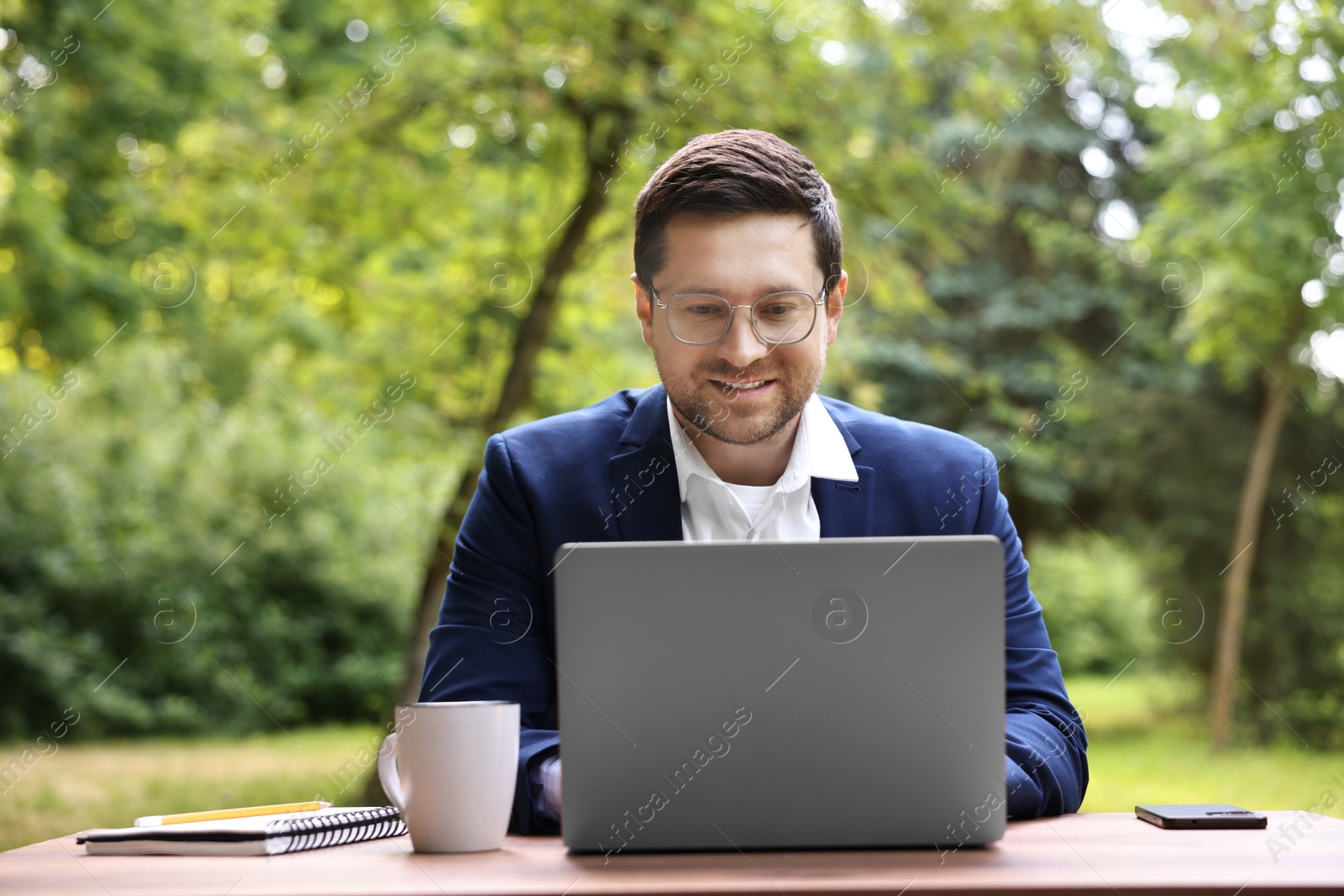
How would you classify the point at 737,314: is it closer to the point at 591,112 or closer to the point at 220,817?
the point at 220,817

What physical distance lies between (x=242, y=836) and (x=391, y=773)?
17 cm

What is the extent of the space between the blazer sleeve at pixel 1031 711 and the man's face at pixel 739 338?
0.41 m

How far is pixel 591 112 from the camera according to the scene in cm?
484

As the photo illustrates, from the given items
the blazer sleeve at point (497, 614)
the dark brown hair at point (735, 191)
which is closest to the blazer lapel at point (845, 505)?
the dark brown hair at point (735, 191)

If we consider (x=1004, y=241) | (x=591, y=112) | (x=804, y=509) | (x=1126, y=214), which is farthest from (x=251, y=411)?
(x=804, y=509)

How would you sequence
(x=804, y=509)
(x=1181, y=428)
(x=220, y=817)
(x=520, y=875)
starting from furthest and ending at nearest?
(x=1181, y=428) < (x=804, y=509) < (x=220, y=817) < (x=520, y=875)

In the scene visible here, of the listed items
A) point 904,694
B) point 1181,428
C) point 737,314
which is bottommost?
point 1181,428

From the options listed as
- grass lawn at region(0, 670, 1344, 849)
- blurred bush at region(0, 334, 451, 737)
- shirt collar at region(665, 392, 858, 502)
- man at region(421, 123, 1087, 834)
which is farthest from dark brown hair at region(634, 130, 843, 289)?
blurred bush at region(0, 334, 451, 737)

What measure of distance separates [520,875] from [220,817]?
50 cm

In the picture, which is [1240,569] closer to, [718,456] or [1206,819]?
[718,456]

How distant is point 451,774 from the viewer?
1283 millimetres

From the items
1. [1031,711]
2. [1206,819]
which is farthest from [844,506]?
[1206,819]

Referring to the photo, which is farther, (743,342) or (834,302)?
(834,302)

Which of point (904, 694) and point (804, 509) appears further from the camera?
point (804, 509)
